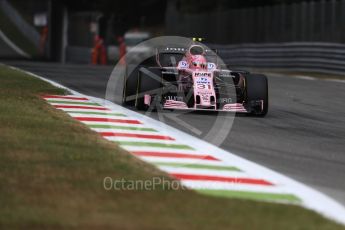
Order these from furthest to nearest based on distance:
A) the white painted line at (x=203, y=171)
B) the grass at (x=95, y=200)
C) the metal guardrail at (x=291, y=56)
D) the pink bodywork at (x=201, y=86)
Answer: the metal guardrail at (x=291, y=56) < the pink bodywork at (x=201, y=86) < the white painted line at (x=203, y=171) < the grass at (x=95, y=200)

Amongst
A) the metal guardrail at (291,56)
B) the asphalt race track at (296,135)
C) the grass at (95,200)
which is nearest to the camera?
the grass at (95,200)

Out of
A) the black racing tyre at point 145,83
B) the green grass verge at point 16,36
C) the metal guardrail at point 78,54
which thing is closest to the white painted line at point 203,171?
the black racing tyre at point 145,83

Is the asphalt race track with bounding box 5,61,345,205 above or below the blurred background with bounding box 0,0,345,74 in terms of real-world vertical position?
below

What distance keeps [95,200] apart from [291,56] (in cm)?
2432

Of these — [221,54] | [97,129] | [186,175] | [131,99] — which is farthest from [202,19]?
[186,175]

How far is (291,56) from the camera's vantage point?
98.8 feet

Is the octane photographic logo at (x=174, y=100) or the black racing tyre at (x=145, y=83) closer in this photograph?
the octane photographic logo at (x=174, y=100)

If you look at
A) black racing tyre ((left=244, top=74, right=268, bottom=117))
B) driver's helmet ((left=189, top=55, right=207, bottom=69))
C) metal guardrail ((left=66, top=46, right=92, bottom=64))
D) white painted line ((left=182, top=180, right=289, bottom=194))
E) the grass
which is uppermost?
driver's helmet ((left=189, top=55, right=207, bottom=69))

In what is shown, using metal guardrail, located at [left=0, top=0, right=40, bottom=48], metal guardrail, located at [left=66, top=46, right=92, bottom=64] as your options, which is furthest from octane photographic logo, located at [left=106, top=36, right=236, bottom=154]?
metal guardrail, located at [left=0, top=0, right=40, bottom=48]

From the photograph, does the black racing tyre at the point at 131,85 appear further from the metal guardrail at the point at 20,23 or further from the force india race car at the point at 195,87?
the metal guardrail at the point at 20,23

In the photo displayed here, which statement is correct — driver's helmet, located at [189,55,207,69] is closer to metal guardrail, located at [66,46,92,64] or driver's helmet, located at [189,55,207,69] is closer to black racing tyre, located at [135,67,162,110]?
black racing tyre, located at [135,67,162,110]

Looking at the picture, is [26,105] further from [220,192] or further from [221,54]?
[221,54]

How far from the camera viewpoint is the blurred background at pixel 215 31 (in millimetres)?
29094

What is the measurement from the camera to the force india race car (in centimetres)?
1291
